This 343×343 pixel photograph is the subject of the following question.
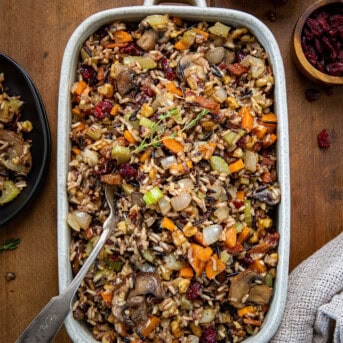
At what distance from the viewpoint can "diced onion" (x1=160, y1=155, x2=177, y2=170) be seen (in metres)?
2.68

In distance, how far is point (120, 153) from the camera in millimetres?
2693

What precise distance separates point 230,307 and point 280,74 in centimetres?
114

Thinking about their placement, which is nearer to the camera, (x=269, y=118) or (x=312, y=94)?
(x=269, y=118)

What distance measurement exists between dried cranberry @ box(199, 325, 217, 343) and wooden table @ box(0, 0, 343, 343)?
666mm

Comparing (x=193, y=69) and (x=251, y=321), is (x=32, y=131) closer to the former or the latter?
(x=193, y=69)

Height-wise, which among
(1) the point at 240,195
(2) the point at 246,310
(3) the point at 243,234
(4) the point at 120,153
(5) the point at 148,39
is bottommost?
(2) the point at 246,310

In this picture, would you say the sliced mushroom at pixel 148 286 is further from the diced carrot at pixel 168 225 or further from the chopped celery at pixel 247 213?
the chopped celery at pixel 247 213

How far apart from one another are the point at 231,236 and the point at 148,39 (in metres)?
1.03

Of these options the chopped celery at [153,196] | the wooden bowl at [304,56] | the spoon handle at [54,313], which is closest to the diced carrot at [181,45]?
the wooden bowl at [304,56]

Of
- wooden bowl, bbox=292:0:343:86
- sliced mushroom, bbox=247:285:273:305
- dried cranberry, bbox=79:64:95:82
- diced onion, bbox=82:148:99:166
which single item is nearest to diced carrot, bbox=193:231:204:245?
sliced mushroom, bbox=247:285:273:305

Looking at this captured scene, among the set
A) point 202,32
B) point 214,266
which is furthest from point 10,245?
point 202,32

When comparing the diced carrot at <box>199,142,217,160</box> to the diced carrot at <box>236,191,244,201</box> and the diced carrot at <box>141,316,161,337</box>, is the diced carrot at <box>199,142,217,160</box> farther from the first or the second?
the diced carrot at <box>141,316,161,337</box>

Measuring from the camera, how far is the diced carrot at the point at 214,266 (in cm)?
266

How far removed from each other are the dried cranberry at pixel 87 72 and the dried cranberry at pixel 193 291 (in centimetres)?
112
